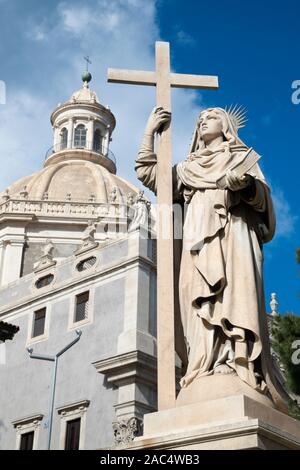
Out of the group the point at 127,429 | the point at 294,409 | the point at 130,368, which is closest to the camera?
the point at 294,409

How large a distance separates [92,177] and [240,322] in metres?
39.1

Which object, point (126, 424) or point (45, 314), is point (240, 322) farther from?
point (45, 314)

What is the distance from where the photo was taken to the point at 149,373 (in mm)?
23391

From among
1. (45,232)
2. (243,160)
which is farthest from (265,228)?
(45,232)

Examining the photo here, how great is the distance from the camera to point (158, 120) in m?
5.96

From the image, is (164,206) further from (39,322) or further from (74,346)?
(39,322)

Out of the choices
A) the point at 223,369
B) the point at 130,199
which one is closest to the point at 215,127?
the point at 223,369

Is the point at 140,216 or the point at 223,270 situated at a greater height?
the point at 140,216

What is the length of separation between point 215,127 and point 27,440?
21.8 metres

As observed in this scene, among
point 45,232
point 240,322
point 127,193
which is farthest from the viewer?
point 127,193

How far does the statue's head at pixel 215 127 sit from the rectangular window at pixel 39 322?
22.6 meters

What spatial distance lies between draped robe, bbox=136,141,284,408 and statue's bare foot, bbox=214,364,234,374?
0.02 metres

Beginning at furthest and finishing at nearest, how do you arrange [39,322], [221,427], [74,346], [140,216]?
1. [39,322]
2. [140,216]
3. [74,346]
4. [221,427]

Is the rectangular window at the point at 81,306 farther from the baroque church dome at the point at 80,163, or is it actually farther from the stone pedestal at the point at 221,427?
the stone pedestal at the point at 221,427
